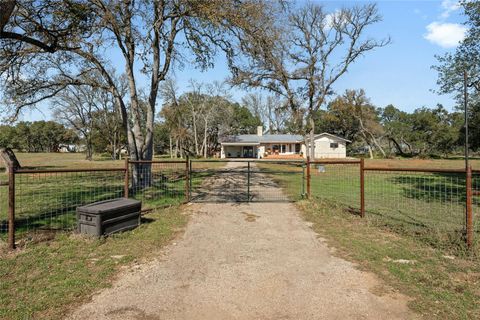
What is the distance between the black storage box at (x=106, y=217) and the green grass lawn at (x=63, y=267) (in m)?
0.16

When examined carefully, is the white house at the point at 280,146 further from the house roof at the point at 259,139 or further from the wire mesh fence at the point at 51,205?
the wire mesh fence at the point at 51,205

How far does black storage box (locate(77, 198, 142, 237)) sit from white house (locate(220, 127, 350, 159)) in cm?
3985

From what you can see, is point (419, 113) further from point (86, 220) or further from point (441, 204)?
point (86, 220)

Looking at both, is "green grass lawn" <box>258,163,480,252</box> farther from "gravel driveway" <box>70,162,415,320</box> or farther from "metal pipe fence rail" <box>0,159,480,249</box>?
"gravel driveway" <box>70,162,415,320</box>

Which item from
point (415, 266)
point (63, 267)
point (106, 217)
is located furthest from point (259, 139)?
point (63, 267)

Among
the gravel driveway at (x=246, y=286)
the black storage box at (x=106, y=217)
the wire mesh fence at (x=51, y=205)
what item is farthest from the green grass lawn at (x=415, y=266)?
the wire mesh fence at (x=51, y=205)

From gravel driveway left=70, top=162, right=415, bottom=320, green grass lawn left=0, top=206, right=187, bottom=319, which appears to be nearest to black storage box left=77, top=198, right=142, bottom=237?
green grass lawn left=0, top=206, right=187, bottom=319

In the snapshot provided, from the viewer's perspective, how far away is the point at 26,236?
557 centimetres

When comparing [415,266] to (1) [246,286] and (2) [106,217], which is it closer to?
(1) [246,286]

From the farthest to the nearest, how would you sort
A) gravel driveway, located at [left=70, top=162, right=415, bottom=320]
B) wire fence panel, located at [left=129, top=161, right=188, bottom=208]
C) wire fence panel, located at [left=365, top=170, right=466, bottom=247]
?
wire fence panel, located at [left=129, top=161, right=188, bottom=208] < wire fence panel, located at [left=365, top=170, right=466, bottom=247] < gravel driveway, located at [left=70, top=162, right=415, bottom=320]

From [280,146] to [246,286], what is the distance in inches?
1738

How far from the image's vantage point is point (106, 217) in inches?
221

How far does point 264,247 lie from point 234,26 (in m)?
6.80

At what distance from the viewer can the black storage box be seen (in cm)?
548
